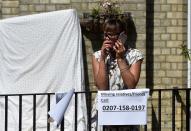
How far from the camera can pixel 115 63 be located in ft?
17.1

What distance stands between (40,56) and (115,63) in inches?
122

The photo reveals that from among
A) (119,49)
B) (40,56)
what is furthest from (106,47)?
(40,56)

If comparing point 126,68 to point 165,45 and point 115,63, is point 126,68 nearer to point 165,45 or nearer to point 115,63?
point 115,63

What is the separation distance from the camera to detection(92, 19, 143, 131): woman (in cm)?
509

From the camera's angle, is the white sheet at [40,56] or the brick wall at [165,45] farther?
the brick wall at [165,45]

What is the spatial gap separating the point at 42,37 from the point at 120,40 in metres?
3.15

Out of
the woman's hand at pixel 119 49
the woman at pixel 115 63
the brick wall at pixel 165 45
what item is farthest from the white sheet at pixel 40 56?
the woman's hand at pixel 119 49

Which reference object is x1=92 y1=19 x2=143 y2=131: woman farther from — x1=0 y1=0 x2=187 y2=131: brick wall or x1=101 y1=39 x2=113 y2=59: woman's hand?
x1=0 y1=0 x2=187 y2=131: brick wall

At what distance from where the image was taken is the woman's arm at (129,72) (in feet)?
16.6

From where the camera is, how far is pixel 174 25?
866 centimetres

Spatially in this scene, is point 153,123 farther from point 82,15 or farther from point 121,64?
point 121,64

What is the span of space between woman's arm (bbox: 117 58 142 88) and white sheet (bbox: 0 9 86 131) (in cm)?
296

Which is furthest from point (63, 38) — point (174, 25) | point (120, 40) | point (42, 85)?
point (120, 40)

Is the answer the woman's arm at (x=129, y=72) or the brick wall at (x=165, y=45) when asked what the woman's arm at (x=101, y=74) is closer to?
the woman's arm at (x=129, y=72)
